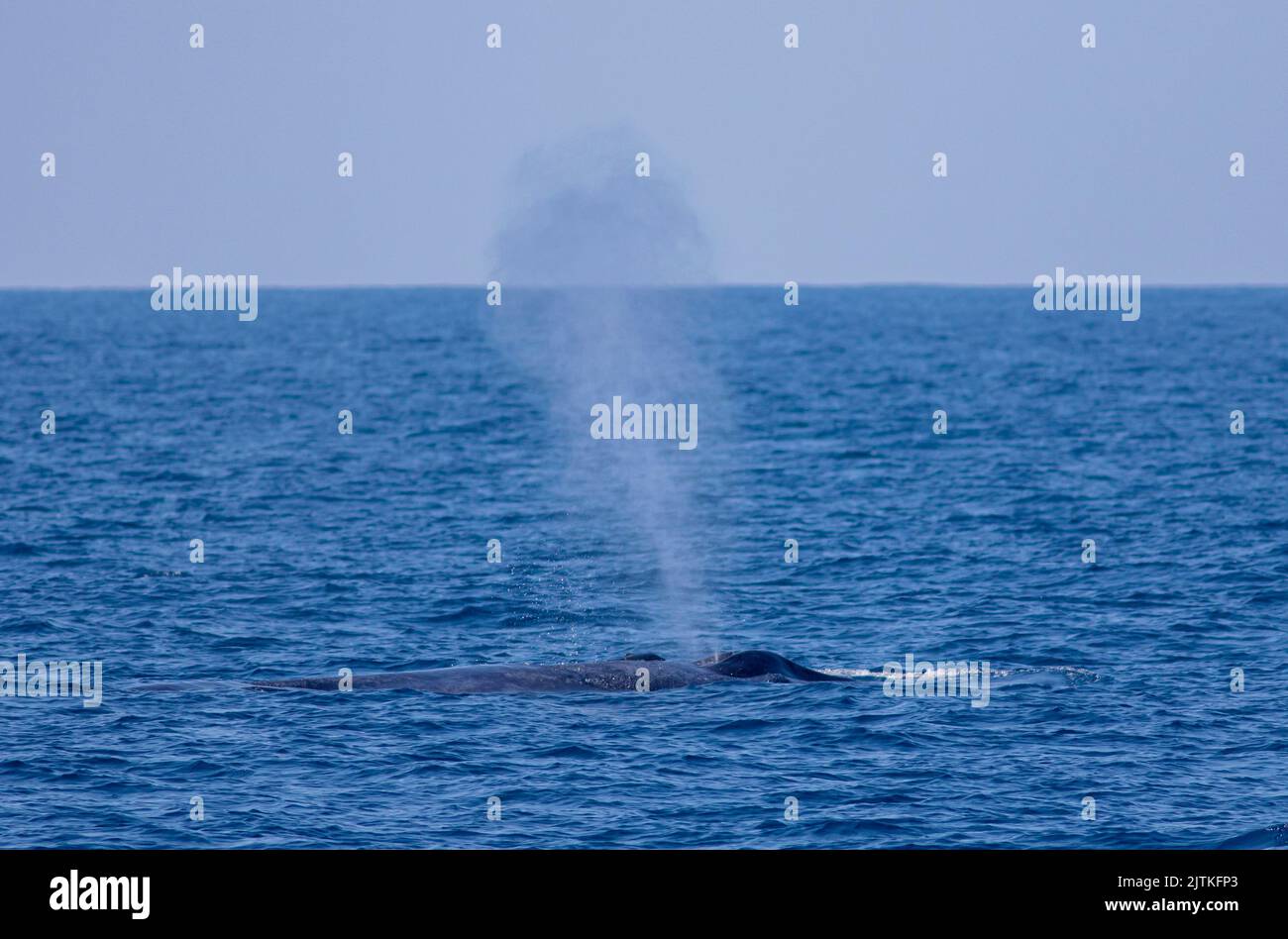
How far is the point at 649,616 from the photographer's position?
44.6 metres

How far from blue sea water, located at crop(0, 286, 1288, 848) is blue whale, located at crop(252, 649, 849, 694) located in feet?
2.47

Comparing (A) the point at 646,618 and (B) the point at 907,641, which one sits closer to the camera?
(B) the point at 907,641

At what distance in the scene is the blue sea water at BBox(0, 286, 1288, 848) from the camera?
88.3ft

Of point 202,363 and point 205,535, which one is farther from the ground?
point 202,363

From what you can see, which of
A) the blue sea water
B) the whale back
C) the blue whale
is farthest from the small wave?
the blue whale

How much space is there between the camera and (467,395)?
110 meters

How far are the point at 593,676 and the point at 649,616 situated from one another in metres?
9.12

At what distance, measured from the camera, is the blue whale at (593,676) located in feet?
113

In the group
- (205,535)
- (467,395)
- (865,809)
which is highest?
(467,395)
